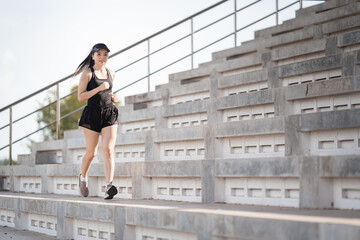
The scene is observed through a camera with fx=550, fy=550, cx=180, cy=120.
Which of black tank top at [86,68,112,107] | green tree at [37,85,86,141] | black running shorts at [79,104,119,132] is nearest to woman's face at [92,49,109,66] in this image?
black tank top at [86,68,112,107]

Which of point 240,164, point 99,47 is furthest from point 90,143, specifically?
point 240,164

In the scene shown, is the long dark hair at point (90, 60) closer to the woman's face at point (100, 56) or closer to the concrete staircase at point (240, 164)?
the woman's face at point (100, 56)

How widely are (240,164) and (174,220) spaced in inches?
31.4

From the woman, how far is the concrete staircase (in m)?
0.32

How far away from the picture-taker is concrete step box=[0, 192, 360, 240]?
281 cm

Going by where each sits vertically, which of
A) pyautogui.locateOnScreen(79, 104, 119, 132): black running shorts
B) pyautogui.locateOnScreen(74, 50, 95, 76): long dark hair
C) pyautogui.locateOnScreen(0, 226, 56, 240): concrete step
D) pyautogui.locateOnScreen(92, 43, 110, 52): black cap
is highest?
pyautogui.locateOnScreen(92, 43, 110, 52): black cap

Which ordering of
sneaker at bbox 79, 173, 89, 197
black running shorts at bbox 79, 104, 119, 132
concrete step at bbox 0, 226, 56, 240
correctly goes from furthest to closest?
sneaker at bbox 79, 173, 89, 197
concrete step at bbox 0, 226, 56, 240
black running shorts at bbox 79, 104, 119, 132

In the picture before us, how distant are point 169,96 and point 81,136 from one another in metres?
1.47

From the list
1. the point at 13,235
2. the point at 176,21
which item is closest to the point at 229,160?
the point at 13,235

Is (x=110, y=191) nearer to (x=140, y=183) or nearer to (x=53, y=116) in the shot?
(x=140, y=183)

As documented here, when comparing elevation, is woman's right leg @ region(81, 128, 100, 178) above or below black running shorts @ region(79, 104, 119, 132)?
below

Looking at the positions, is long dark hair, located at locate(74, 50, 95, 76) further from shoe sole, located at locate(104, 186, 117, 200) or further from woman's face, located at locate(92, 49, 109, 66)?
shoe sole, located at locate(104, 186, 117, 200)

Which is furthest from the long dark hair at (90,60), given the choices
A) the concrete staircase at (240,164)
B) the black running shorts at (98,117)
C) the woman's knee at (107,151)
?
the concrete staircase at (240,164)

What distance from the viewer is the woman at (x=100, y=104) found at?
5.30 metres
